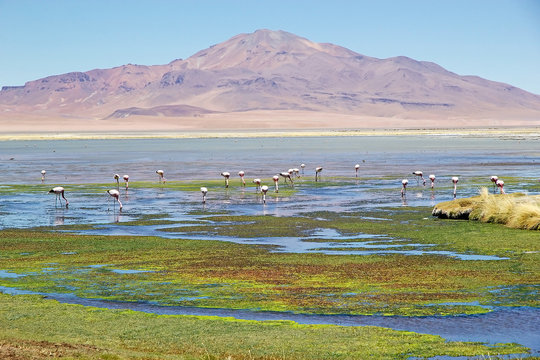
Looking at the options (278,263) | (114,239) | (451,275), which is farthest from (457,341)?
(114,239)

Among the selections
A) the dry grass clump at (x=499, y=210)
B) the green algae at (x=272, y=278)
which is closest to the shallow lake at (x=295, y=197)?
the green algae at (x=272, y=278)

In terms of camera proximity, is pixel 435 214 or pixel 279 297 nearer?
pixel 279 297

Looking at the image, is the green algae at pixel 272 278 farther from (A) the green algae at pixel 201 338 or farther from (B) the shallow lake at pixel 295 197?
(A) the green algae at pixel 201 338

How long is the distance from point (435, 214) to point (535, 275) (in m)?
10.1

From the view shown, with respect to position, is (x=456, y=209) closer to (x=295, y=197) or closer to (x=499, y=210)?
(x=499, y=210)

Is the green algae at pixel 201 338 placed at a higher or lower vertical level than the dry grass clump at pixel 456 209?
lower

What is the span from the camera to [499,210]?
2384 centimetres

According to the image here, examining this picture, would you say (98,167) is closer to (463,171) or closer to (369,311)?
(463,171)

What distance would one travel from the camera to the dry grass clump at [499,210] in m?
22.4

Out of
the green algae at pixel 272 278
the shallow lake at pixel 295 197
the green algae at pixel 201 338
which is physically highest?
the shallow lake at pixel 295 197

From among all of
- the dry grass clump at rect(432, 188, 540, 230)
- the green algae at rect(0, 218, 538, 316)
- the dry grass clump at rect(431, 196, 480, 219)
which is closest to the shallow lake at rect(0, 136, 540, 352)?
the green algae at rect(0, 218, 538, 316)

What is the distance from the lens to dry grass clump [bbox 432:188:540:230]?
73.4ft

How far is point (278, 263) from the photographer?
57.1 feet

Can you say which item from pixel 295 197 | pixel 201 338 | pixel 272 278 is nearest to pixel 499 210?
pixel 272 278
